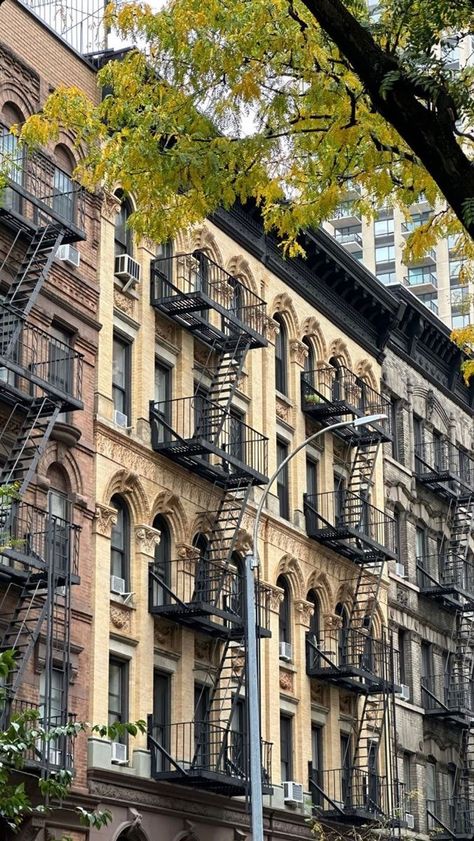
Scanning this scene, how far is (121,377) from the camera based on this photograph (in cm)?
3400

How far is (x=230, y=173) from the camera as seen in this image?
16203 mm

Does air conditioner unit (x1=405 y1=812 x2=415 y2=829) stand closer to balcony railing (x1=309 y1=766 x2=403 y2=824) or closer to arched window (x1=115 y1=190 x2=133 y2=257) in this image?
balcony railing (x1=309 y1=766 x2=403 y2=824)

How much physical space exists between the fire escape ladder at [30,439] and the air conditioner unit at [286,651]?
11809mm

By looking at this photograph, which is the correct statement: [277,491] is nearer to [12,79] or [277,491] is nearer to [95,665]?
[95,665]

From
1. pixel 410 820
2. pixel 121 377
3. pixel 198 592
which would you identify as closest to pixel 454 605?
pixel 410 820

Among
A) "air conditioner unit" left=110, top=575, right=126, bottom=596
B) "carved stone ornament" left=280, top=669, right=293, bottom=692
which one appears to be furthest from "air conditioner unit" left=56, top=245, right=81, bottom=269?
"carved stone ornament" left=280, top=669, right=293, bottom=692

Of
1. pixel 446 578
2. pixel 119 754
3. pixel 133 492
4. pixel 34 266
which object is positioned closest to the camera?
pixel 34 266

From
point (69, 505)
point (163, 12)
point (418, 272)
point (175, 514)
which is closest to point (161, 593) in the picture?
point (175, 514)

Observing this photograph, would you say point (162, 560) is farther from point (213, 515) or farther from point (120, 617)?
point (120, 617)

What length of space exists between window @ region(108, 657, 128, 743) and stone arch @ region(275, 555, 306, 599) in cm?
872

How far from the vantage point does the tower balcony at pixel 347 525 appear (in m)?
41.3

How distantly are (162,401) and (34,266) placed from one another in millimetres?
5809

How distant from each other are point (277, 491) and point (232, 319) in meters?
6.17

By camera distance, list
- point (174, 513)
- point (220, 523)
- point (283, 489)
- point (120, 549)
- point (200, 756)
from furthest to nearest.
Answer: point (283, 489), point (220, 523), point (174, 513), point (200, 756), point (120, 549)
